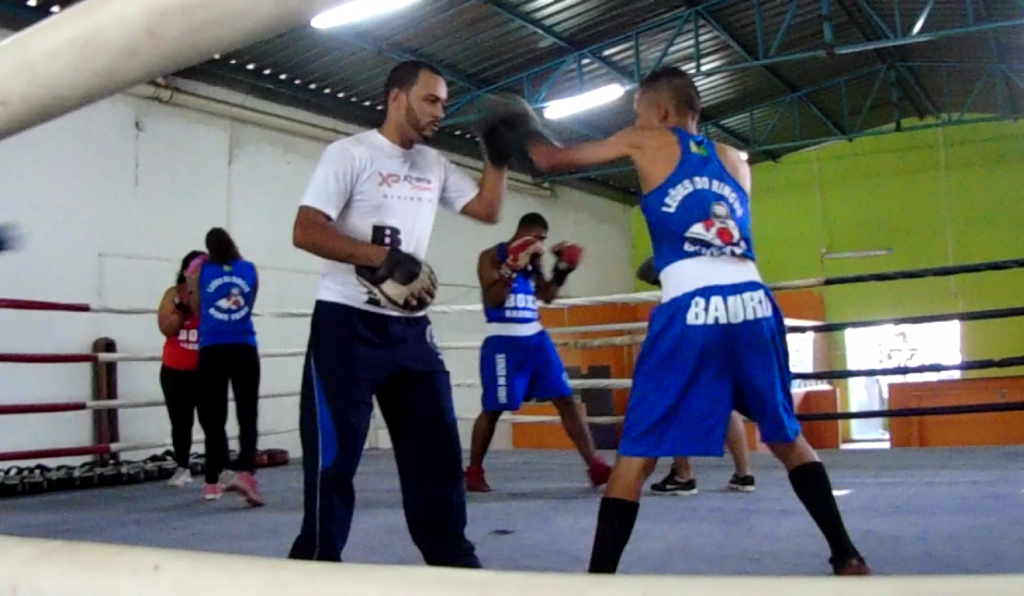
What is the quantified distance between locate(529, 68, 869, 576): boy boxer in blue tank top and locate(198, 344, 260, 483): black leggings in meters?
2.30

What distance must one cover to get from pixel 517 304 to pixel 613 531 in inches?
91.0

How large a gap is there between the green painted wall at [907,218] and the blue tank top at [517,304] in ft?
31.9

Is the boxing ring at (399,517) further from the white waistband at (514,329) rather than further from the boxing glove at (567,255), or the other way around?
the boxing glove at (567,255)

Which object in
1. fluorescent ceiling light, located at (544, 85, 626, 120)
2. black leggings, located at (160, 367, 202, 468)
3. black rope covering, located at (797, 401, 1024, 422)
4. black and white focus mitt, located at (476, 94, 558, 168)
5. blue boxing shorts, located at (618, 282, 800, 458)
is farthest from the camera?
fluorescent ceiling light, located at (544, 85, 626, 120)

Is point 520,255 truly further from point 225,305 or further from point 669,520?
point 669,520

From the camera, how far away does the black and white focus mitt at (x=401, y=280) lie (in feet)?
5.48

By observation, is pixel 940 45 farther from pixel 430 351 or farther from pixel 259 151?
pixel 430 351

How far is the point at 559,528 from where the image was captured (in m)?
2.88

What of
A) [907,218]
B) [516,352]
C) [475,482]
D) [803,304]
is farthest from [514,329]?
[907,218]

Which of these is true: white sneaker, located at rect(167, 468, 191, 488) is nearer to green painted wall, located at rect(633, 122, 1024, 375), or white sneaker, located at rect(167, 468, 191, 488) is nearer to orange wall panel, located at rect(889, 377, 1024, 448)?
orange wall panel, located at rect(889, 377, 1024, 448)

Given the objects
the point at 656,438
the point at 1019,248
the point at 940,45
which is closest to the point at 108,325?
the point at 656,438

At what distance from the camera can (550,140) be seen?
2098mm

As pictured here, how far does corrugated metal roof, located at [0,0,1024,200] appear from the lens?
25.7 feet

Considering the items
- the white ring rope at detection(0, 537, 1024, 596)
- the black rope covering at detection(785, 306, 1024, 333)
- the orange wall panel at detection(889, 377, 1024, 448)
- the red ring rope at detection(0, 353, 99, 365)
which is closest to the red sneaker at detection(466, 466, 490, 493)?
the black rope covering at detection(785, 306, 1024, 333)
